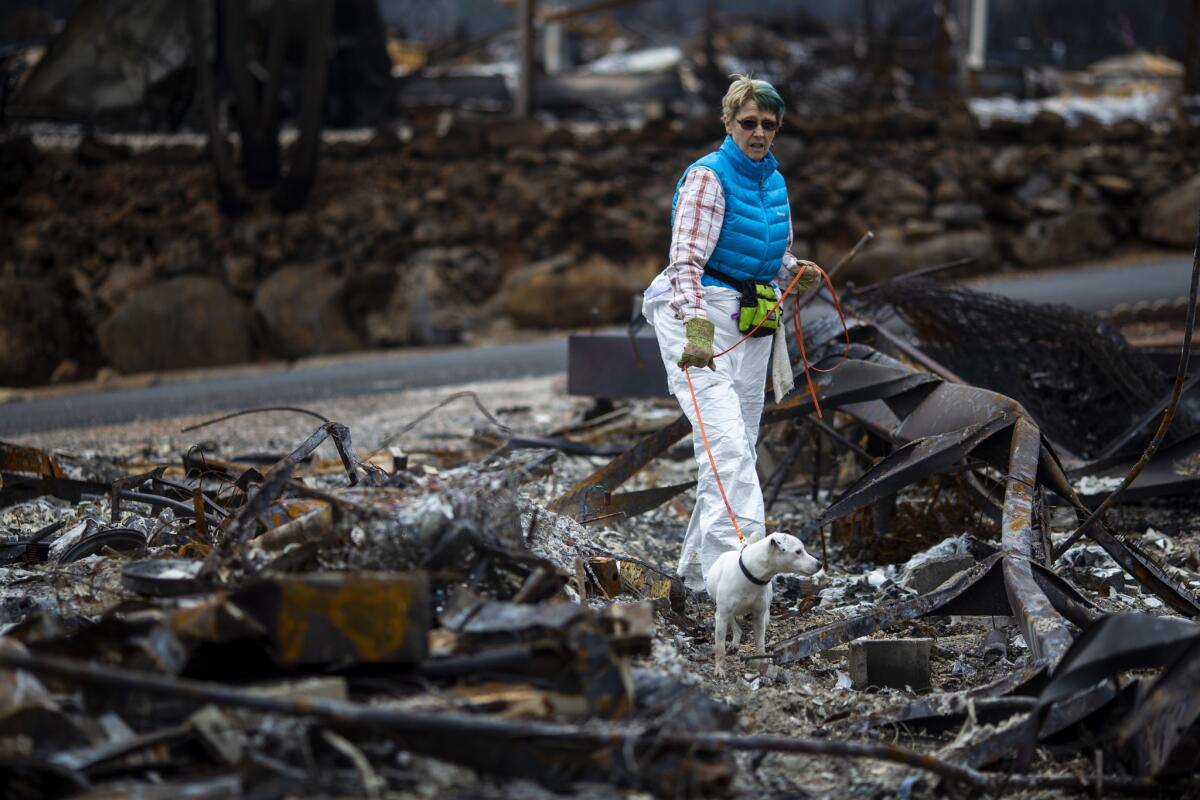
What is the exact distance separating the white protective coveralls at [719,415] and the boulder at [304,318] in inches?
401

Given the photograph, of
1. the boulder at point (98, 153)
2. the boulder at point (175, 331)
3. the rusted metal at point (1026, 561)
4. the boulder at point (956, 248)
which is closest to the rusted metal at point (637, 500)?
the rusted metal at point (1026, 561)

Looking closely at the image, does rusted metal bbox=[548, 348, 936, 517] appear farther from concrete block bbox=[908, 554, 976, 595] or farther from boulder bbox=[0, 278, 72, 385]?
boulder bbox=[0, 278, 72, 385]

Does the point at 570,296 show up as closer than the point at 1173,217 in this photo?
Yes

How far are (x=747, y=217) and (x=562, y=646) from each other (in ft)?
7.03

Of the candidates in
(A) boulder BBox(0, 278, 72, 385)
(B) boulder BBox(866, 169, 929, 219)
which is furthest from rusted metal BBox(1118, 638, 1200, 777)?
(B) boulder BBox(866, 169, 929, 219)

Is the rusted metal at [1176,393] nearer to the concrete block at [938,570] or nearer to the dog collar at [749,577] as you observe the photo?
the concrete block at [938,570]

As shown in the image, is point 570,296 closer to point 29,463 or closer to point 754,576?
point 29,463

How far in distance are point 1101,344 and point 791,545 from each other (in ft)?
10.6

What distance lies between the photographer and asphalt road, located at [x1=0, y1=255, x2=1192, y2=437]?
10.3 m

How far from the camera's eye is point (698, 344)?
175 inches

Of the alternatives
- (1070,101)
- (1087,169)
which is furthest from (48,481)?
(1070,101)

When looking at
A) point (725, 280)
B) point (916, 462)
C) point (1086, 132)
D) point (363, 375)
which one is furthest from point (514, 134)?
point (916, 462)

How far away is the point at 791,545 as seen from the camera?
4.11 meters

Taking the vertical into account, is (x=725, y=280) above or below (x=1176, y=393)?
above
